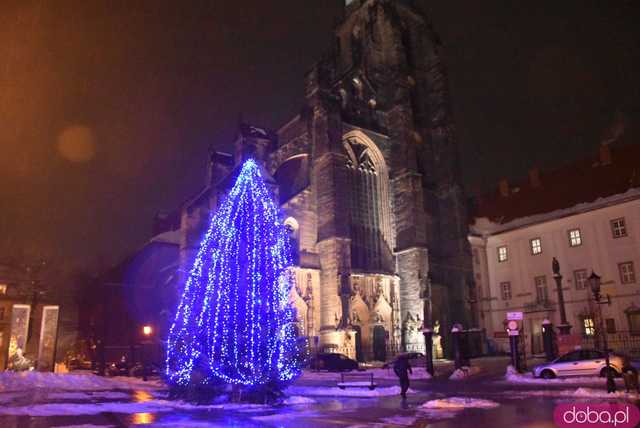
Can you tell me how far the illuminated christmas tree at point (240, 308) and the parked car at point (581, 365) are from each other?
10636 mm

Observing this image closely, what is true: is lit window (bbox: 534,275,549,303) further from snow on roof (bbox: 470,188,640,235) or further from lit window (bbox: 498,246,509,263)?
snow on roof (bbox: 470,188,640,235)

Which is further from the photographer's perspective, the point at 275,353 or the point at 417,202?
the point at 417,202

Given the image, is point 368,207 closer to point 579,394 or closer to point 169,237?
point 579,394

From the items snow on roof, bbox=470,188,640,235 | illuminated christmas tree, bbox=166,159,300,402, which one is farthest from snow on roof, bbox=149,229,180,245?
illuminated christmas tree, bbox=166,159,300,402

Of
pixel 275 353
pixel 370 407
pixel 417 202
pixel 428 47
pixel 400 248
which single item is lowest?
pixel 370 407

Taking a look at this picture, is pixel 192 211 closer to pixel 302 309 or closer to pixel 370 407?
pixel 302 309

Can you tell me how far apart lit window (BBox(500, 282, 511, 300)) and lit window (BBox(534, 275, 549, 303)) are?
264 centimetres

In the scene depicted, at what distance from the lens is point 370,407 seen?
43.8 feet

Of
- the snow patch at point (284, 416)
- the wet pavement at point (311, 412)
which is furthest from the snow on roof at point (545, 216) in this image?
the snow patch at point (284, 416)

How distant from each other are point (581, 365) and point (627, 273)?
60.3 ft

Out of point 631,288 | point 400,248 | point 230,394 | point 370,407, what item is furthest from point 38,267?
point 631,288

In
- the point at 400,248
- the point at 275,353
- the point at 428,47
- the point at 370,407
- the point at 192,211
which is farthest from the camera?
the point at 428,47

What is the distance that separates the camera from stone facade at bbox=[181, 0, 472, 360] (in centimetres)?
3306

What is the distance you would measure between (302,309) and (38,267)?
2774 centimetres
